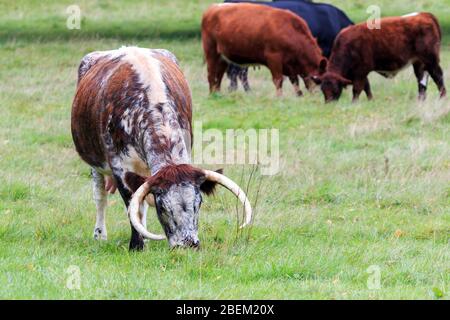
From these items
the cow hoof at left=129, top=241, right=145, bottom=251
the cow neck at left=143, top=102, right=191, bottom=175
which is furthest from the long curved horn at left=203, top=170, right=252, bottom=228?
the cow hoof at left=129, top=241, right=145, bottom=251

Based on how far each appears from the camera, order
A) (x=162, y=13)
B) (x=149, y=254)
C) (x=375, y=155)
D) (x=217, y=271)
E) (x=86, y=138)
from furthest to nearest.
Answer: (x=162, y=13)
(x=375, y=155)
(x=86, y=138)
(x=149, y=254)
(x=217, y=271)

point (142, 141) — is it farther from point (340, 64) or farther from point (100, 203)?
point (340, 64)

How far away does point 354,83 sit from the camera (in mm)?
19125

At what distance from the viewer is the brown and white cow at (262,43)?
65.5 ft

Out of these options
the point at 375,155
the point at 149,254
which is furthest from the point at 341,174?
the point at 149,254

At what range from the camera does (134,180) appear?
28.4 ft

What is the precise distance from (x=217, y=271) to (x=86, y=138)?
2.43 m

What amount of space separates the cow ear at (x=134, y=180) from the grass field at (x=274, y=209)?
0.53 m

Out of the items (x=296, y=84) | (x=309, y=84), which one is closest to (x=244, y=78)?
(x=296, y=84)

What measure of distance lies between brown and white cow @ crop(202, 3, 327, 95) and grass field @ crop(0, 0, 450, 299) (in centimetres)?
51

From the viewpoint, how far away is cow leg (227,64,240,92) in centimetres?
2089

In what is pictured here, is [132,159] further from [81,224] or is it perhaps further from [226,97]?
[226,97]

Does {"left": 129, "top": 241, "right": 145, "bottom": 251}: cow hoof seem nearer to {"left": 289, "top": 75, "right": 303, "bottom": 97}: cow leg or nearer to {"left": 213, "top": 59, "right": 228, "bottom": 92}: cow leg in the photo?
{"left": 289, "top": 75, "right": 303, "bottom": 97}: cow leg

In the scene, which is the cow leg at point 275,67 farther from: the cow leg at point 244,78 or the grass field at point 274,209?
the cow leg at point 244,78
